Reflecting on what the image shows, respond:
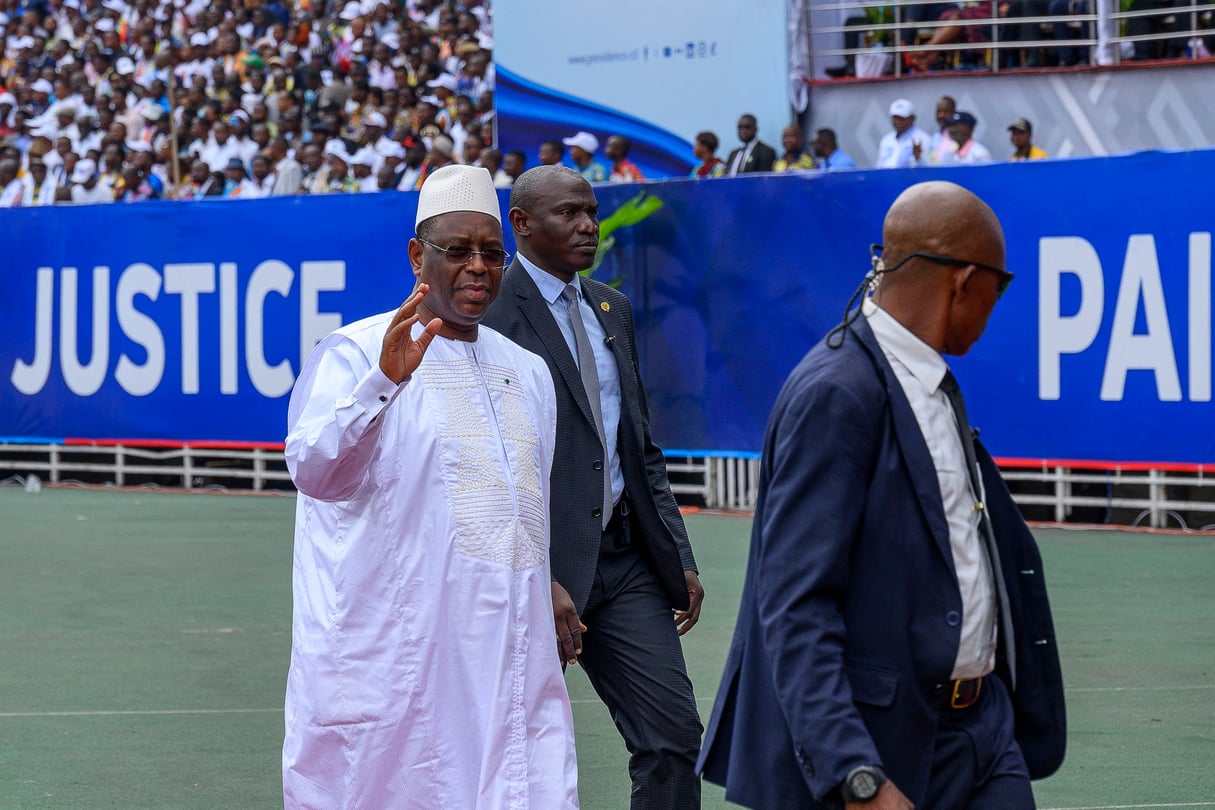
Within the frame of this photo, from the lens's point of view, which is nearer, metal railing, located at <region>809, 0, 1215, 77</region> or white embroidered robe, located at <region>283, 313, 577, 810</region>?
white embroidered robe, located at <region>283, 313, 577, 810</region>

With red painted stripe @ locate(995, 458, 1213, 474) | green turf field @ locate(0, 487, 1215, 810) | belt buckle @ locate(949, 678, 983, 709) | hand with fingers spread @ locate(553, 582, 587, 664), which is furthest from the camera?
red painted stripe @ locate(995, 458, 1213, 474)

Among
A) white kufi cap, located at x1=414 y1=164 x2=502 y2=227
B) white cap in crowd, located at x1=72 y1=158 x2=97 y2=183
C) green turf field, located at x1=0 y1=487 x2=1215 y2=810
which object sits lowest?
green turf field, located at x1=0 y1=487 x2=1215 y2=810

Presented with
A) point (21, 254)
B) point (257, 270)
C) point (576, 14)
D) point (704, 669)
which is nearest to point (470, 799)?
point (704, 669)

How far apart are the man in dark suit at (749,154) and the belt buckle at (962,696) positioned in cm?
1384

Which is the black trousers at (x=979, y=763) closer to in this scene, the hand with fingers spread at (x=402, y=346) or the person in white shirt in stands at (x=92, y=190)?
the hand with fingers spread at (x=402, y=346)

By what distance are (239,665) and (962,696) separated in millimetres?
6036

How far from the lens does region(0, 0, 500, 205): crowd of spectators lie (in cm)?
2080

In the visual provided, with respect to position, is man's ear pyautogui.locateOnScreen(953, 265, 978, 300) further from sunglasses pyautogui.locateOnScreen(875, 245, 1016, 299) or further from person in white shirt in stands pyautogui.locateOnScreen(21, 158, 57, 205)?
person in white shirt in stands pyautogui.locateOnScreen(21, 158, 57, 205)

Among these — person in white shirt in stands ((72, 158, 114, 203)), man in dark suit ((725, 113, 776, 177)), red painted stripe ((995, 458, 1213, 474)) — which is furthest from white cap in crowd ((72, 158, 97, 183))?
red painted stripe ((995, 458, 1213, 474))

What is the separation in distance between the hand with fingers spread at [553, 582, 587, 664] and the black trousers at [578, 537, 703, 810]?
1.22 ft

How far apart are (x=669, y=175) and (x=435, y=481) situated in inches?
572

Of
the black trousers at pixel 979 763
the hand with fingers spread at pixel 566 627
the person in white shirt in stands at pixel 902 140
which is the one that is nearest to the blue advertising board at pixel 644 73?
the person in white shirt in stands at pixel 902 140

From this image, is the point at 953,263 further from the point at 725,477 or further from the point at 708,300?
the point at 725,477

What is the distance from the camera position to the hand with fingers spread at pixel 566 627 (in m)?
4.58
